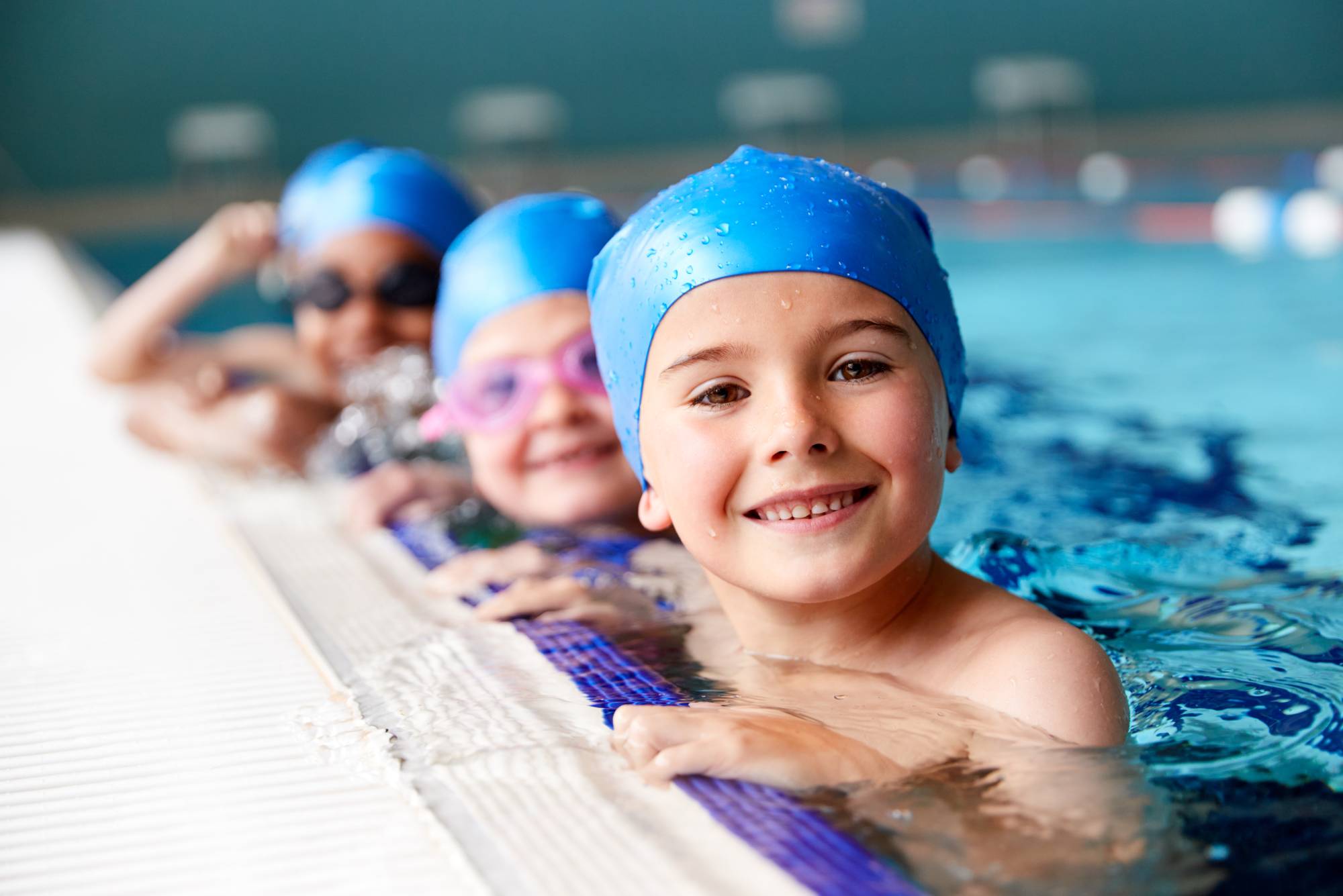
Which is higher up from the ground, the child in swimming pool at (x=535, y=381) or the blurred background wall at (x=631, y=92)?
the blurred background wall at (x=631, y=92)

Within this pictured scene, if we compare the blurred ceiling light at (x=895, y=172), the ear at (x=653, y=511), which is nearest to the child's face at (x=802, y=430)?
the ear at (x=653, y=511)

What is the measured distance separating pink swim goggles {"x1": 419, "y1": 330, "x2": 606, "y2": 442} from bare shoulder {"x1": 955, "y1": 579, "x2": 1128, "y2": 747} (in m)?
1.16

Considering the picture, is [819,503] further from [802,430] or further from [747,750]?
[747,750]

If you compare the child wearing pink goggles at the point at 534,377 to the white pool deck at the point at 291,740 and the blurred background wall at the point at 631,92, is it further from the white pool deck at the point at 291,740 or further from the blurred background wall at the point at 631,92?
the blurred background wall at the point at 631,92

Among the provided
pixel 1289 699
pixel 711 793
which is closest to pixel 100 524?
pixel 711 793

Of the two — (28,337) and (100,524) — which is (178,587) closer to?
(100,524)

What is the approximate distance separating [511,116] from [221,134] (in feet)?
10.1

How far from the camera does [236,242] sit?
4273 millimetres

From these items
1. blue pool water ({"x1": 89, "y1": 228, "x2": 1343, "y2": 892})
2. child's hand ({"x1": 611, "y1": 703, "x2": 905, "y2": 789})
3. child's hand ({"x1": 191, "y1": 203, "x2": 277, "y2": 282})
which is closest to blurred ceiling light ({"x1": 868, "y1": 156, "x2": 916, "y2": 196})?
blue pool water ({"x1": 89, "y1": 228, "x2": 1343, "y2": 892})

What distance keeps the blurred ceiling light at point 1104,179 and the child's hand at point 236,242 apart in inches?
330

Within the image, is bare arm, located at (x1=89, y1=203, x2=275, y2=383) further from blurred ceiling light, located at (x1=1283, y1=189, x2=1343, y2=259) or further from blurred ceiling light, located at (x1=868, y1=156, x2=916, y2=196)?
blurred ceiling light, located at (x1=868, y1=156, x2=916, y2=196)

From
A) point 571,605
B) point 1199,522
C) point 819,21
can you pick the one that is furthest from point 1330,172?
point 571,605

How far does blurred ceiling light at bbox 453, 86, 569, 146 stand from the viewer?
52.1 ft

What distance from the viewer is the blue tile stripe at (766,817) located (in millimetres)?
1258
